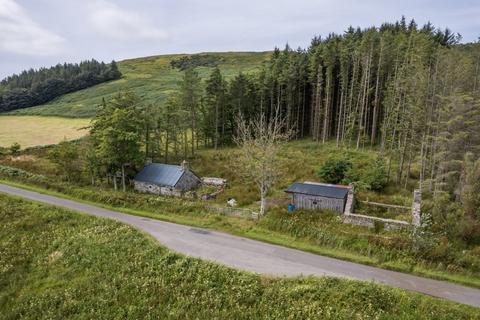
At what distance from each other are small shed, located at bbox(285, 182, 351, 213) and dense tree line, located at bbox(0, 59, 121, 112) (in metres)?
108

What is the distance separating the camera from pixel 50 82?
112875mm

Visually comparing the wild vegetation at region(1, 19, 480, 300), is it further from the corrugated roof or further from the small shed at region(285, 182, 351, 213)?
the small shed at region(285, 182, 351, 213)

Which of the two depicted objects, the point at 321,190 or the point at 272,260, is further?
the point at 321,190

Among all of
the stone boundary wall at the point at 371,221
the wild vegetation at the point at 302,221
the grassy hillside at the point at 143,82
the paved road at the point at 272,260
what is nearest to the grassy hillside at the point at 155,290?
the paved road at the point at 272,260

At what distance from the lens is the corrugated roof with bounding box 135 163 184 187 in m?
31.6

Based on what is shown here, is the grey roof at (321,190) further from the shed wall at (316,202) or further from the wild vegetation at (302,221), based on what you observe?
the wild vegetation at (302,221)

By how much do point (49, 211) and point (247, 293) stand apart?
59.1ft

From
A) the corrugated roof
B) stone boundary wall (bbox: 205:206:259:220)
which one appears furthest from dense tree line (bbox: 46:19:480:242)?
stone boundary wall (bbox: 205:206:259:220)

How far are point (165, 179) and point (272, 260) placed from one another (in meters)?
18.1

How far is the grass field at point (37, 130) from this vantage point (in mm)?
59987

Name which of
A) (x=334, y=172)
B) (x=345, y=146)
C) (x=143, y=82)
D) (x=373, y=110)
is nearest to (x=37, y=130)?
(x=143, y=82)

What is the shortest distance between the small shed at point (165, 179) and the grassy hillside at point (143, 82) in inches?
2401

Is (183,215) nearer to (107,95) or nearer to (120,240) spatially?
(120,240)

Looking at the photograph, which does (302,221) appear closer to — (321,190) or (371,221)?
(371,221)
